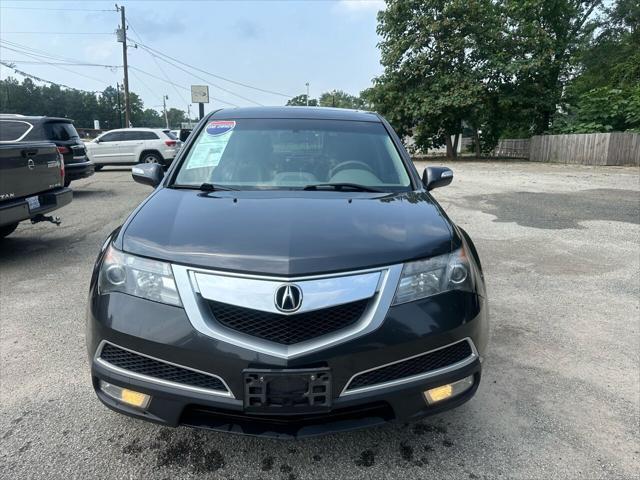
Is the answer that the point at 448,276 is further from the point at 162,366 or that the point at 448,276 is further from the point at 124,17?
the point at 124,17

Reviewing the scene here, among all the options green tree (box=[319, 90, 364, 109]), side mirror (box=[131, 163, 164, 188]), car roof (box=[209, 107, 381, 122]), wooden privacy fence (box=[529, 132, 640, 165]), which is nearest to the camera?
side mirror (box=[131, 163, 164, 188])

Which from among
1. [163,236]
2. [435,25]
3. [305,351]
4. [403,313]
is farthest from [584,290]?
[435,25]

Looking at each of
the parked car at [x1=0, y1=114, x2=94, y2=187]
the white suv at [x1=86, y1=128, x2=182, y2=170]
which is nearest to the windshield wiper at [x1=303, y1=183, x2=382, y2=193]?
the parked car at [x1=0, y1=114, x2=94, y2=187]

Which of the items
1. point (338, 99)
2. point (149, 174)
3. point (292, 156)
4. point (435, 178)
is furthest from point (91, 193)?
A: point (338, 99)

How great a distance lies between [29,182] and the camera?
18.3ft

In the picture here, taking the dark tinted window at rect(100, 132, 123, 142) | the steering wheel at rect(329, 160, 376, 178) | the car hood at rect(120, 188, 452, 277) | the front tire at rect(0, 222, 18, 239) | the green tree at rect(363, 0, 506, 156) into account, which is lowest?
the front tire at rect(0, 222, 18, 239)

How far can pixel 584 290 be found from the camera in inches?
185

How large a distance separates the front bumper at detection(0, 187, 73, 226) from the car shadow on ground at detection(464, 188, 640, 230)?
703 cm

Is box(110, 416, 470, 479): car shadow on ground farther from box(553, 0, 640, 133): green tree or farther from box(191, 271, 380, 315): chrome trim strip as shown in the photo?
box(553, 0, 640, 133): green tree

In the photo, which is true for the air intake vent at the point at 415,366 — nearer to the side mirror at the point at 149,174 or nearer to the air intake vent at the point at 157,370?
the air intake vent at the point at 157,370

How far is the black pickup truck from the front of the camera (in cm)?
520

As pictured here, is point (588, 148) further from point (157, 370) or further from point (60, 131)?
point (157, 370)

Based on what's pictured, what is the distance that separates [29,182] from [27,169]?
0.51 feet

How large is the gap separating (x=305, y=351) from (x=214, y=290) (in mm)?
433
